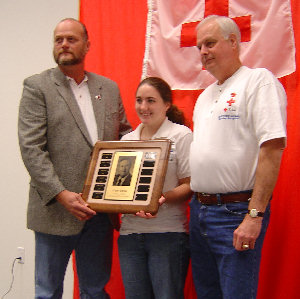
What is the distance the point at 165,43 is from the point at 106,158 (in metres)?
0.84

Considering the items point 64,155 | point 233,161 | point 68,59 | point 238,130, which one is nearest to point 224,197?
point 233,161

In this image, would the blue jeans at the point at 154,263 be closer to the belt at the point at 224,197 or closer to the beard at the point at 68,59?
the belt at the point at 224,197

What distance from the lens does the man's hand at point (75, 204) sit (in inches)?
62.9

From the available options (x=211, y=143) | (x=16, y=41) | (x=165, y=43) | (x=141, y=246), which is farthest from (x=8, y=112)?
(x=211, y=143)

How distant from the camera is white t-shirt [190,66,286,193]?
129cm

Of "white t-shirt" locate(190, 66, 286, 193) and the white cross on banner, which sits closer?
"white t-shirt" locate(190, 66, 286, 193)

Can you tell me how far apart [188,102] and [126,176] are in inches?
27.2

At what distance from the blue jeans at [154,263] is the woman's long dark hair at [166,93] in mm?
550

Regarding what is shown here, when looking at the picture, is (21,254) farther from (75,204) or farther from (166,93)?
(166,93)

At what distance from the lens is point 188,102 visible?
6.84 ft

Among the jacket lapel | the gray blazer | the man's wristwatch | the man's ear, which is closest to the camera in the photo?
the man's wristwatch

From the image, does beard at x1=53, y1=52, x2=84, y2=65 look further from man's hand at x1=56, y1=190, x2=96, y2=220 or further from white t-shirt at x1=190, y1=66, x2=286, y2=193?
white t-shirt at x1=190, y1=66, x2=286, y2=193

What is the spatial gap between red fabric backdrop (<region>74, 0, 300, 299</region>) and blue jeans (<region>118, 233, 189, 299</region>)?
50cm

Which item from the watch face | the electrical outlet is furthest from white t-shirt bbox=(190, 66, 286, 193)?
the electrical outlet
